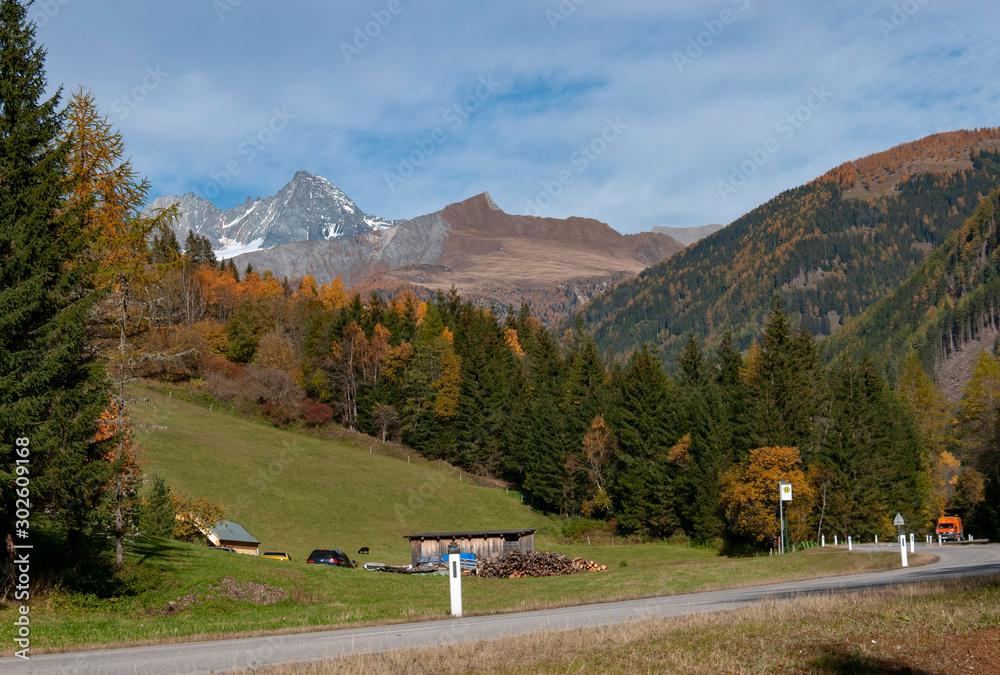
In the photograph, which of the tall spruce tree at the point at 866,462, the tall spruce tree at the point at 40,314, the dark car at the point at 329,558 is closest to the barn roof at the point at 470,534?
the dark car at the point at 329,558

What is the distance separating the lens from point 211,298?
118m

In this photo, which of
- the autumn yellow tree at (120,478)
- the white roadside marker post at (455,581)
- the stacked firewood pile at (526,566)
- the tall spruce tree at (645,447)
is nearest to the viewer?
the white roadside marker post at (455,581)

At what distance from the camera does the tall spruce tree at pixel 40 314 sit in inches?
741

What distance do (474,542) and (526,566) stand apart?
7308 mm

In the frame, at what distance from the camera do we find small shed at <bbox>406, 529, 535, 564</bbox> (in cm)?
4934

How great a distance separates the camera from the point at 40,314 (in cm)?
2050

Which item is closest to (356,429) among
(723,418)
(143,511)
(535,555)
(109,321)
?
(723,418)

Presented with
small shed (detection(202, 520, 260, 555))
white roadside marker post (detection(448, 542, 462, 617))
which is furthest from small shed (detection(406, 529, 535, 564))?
white roadside marker post (detection(448, 542, 462, 617))

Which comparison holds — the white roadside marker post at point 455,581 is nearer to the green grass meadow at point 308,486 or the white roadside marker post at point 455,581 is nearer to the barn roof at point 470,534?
the barn roof at point 470,534

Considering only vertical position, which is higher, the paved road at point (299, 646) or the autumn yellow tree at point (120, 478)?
the autumn yellow tree at point (120, 478)

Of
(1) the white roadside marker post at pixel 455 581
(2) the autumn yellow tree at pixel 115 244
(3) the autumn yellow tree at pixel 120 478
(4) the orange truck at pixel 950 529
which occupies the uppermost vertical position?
(2) the autumn yellow tree at pixel 115 244

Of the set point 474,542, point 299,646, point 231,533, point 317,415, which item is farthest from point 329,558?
point 317,415

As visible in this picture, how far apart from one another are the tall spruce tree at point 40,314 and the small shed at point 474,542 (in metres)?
28.6

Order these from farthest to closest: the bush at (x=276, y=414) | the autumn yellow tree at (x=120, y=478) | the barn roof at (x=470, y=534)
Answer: the bush at (x=276, y=414), the barn roof at (x=470, y=534), the autumn yellow tree at (x=120, y=478)
